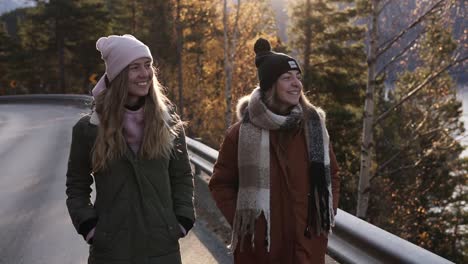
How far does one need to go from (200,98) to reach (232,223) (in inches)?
1470

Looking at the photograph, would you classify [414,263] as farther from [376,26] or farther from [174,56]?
[174,56]

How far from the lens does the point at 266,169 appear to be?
286cm

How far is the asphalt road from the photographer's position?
527cm

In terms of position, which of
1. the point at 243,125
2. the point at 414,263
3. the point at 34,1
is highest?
the point at 34,1

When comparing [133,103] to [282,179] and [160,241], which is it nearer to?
[160,241]

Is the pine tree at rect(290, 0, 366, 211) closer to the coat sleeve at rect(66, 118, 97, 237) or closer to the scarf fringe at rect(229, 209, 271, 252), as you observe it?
the scarf fringe at rect(229, 209, 271, 252)

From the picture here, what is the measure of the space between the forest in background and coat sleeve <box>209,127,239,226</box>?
26.9ft

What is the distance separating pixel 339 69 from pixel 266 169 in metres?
24.8

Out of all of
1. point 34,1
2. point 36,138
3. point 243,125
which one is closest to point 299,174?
point 243,125

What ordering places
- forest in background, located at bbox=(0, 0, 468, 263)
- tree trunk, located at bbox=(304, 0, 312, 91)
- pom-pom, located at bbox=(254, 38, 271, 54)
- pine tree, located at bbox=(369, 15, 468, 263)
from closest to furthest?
pom-pom, located at bbox=(254, 38, 271, 54), forest in background, located at bbox=(0, 0, 468, 263), tree trunk, located at bbox=(304, 0, 312, 91), pine tree, located at bbox=(369, 15, 468, 263)

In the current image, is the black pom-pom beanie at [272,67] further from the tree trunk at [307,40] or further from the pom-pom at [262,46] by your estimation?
the tree trunk at [307,40]

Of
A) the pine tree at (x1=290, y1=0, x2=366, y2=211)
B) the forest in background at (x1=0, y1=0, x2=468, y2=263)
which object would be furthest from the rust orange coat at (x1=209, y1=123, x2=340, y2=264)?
the pine tree at (x1=290, y1=0, x2=366, y2=211)

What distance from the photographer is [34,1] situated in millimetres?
42812

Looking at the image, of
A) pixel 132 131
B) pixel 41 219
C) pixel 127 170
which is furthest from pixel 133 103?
pixel 41 219
